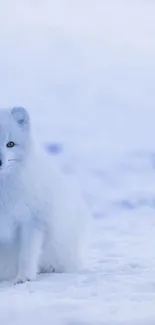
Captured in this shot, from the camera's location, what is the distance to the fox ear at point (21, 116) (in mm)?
2551

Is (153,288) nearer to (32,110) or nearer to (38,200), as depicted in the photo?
(38,200)

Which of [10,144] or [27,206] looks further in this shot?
[27,206]

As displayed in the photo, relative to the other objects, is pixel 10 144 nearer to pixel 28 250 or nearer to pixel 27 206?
pixel 27 206

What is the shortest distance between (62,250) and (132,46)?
1175 mm

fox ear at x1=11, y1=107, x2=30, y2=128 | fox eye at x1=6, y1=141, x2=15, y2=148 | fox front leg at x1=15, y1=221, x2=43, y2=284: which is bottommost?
fox front leg at x1=15, y1=221, x2=43, y2=284

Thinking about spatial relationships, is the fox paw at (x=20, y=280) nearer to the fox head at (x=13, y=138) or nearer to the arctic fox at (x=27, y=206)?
the arctic fox at (x=27, y=206)

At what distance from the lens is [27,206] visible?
2.62 meters

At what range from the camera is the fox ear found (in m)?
2.55

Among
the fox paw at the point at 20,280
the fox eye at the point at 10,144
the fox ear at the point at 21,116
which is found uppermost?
the fox ear at the point at 21,116

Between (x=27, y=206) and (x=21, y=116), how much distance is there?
0.31 meters

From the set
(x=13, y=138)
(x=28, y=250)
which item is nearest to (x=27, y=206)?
(x=28, y=250)

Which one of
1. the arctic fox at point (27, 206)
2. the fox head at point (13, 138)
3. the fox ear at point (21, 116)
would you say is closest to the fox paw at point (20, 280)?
the arctic fox at point (27, 206)

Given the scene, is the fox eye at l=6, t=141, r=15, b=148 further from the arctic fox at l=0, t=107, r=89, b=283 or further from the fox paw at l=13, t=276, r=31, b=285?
the fox paw at l=13, t=276, r=31, b=285

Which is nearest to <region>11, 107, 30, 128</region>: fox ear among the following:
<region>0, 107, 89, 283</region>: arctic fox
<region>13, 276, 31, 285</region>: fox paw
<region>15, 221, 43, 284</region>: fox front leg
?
<region>0, 107, 89, 283</region>: arctic fox
